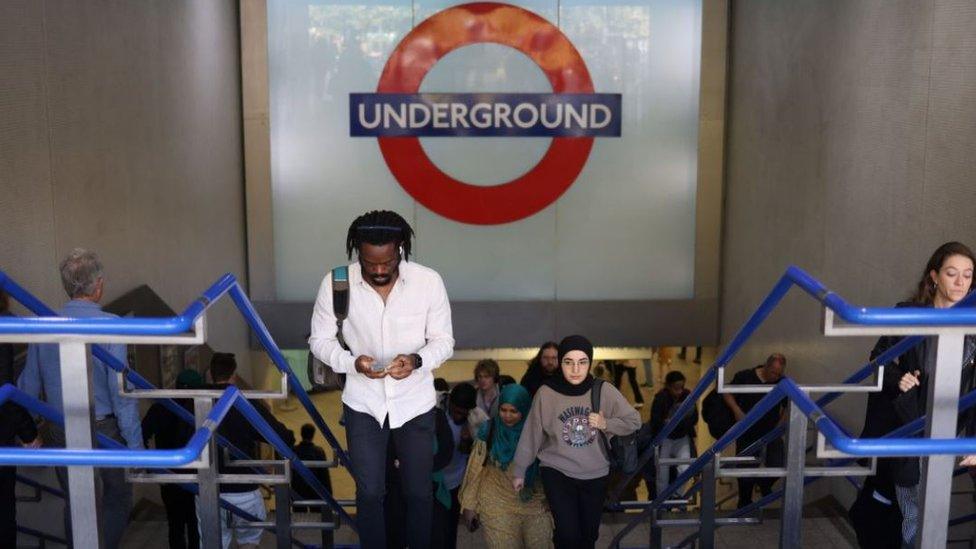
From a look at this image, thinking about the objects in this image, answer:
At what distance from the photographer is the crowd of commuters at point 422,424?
3057 mm

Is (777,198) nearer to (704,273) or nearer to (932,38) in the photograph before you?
(704,273)

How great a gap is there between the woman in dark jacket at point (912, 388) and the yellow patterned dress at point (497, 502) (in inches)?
58.3

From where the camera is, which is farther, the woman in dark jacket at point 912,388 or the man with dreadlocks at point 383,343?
the man with dreadlocks at point 383,343

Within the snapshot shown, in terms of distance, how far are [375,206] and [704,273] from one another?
2.95 m

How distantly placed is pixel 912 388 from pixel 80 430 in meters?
Answer: 2.23

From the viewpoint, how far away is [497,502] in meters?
4.08

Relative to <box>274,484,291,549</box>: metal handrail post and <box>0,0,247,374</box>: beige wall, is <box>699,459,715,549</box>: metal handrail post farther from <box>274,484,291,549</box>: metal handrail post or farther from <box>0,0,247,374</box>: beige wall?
<box>0,0,247,374</box>: beige wall

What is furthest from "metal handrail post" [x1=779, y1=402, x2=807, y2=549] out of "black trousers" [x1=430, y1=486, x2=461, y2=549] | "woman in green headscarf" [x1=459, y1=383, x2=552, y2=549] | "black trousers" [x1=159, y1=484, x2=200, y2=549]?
"black trousers" [x1=159, y1=484, x2=200, y2=549]

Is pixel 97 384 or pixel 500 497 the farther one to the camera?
pixel 500 497

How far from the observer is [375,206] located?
8.55 meters

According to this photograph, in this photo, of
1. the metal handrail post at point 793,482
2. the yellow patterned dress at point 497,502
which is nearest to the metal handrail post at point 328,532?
the yellow patterned dress at point 497,502

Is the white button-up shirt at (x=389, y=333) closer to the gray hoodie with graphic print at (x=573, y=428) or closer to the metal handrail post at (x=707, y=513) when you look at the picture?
the gray hoodie with graphic print at (x=573, y=428)

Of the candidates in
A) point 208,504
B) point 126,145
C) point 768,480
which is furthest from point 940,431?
point 126,145

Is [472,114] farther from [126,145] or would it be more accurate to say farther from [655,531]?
[655,531]
